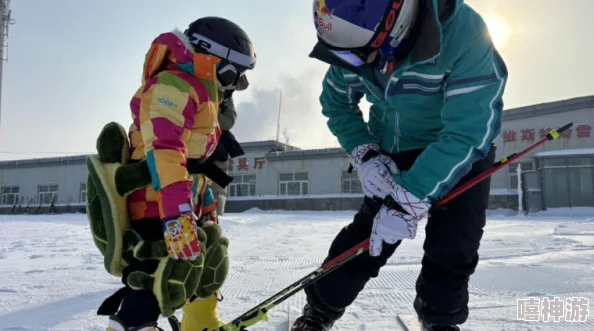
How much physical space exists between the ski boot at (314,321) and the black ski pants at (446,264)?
26 millimetres

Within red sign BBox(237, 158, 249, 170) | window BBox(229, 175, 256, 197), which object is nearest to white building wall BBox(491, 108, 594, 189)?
window BBox(229, 175, 256, 197)

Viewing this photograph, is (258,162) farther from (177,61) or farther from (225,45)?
(177,61)

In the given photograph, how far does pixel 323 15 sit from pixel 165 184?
3.19 feet

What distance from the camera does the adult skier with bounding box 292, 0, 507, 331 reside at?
5.46 feet

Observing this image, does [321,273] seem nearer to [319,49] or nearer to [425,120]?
[425,120]

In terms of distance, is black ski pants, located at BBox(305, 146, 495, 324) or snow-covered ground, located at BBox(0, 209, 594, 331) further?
snow-covered ground, located at BBox(0, 209, 594, 331)

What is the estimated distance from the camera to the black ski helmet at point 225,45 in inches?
87.8

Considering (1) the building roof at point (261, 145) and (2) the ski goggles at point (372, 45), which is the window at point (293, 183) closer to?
(1) the building roof at point (261, 145)

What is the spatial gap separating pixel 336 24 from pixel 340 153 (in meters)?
22.3

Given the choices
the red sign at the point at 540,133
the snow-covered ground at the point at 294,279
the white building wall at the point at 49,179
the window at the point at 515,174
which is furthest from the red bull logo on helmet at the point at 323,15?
the white building wall at the point at 49,179

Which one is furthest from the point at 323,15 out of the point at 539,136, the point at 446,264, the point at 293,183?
the point at 293,183

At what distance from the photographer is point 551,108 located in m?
19.7

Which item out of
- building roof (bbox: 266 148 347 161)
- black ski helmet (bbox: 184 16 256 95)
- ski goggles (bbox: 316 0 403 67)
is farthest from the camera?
building roof (bbox: 266 148 347 161)

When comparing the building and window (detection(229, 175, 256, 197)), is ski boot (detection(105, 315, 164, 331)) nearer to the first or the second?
the building
